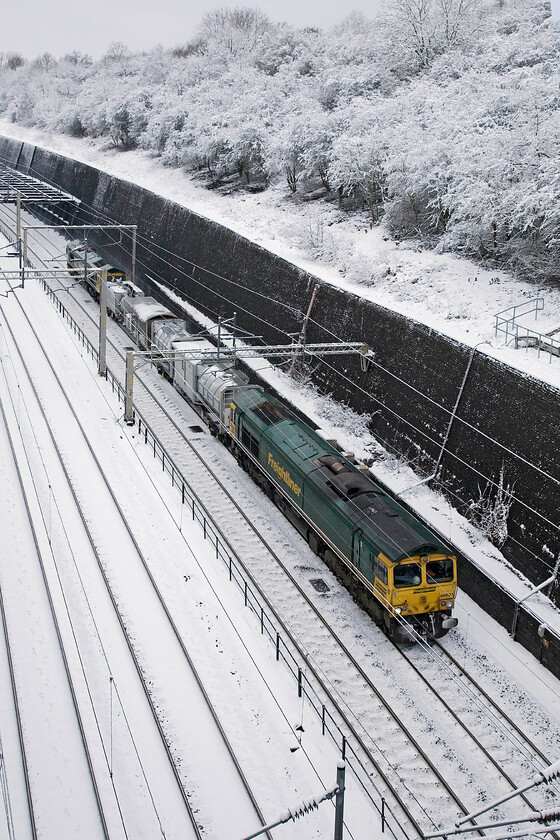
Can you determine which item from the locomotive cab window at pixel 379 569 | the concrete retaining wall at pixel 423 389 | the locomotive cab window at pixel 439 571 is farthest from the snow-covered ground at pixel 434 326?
the locomotive cab window at pixel 379 569

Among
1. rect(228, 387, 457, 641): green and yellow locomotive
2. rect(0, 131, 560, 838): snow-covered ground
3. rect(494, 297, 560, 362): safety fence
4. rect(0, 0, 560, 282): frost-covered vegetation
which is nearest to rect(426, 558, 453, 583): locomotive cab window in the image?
rect(228, 387, 457, 641): green and yellow locomotive

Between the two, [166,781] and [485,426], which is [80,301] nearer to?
[485,426]

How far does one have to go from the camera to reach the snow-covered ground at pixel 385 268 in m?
21.4

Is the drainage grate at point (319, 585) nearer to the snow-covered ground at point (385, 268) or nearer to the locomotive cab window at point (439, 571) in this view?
the locomotive cab window at point (439, 571)

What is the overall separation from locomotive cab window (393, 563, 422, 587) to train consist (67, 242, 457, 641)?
0.07ft

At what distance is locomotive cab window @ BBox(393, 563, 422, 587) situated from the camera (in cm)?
1503

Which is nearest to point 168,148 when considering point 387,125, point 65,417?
point 387,125

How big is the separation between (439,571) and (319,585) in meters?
3.33

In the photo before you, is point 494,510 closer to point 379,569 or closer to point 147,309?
point 379,569

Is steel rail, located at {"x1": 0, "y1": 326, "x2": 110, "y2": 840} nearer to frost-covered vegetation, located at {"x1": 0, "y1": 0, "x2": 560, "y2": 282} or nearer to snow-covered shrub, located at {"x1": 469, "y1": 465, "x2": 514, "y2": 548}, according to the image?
snow-covered shrub, located at {"x1": 469, "y1": 465, "x2": 514, "y2": 548}

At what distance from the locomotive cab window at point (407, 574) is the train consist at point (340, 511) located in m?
0.02

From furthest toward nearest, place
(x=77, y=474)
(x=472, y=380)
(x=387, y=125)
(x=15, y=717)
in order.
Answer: (x=387, y=125) → (x=77, y=474) → (x=472, y=380) → (x=15, y=717)

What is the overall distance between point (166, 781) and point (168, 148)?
45.4 meters

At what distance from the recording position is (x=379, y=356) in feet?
77.4
